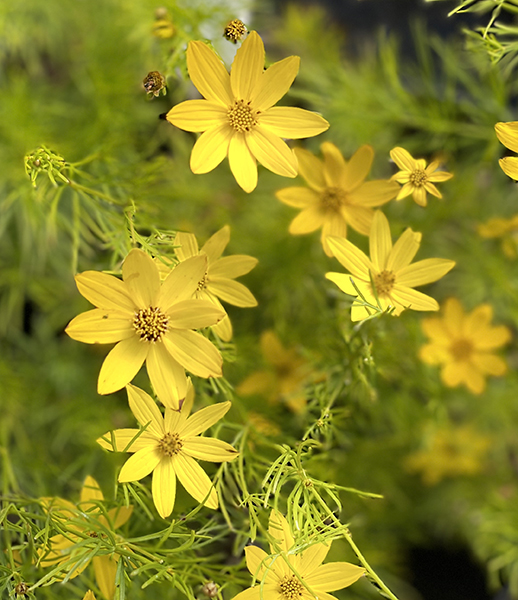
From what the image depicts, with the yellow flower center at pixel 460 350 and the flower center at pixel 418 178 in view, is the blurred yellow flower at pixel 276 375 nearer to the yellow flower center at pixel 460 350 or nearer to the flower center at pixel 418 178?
the yellow flower center at pixel 460 350

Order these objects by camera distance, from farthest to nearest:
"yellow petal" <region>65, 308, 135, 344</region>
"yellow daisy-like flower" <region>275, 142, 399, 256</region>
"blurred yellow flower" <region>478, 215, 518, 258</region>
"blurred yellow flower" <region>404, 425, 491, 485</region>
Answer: "blurred yellow flower" <region>404, 425, 491, 485</region> → "blurred yellow flower" <region>478, 215, 518, 258</region> → "yellow daisy-like flower" <region>275, 142, 399, 256</region> → "yellow petal" <region>65, 308, 135, 344</region>

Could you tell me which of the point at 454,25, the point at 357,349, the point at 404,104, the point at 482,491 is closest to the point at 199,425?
the point at 357,349

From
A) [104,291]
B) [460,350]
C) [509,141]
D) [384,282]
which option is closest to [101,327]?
[104,291]

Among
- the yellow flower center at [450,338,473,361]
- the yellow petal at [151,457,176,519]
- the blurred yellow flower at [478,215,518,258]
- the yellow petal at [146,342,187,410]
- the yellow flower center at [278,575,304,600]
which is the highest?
the blurred yellow flower at [478,215,518,258]

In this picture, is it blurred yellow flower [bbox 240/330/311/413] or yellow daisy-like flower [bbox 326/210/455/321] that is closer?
yellow daisy-like flower [bbox 326/210/455/321]

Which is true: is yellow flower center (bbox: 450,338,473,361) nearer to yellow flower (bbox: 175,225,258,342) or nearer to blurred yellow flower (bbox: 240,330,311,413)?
blurred yellow flower (bbox: 240,330,311,413)

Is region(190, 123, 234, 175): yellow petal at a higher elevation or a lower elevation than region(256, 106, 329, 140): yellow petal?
lower

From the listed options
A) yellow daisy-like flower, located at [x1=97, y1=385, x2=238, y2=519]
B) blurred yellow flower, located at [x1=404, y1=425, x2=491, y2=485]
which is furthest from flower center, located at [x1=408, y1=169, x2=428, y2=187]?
blurred yellow flower, located at [x1=404, y1=425, x2=491, y2=485]

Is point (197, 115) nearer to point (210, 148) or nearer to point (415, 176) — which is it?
point (210, 148)

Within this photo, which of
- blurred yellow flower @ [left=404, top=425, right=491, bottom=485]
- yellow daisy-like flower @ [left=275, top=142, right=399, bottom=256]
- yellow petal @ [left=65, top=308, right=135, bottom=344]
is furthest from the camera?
blurred yellow flower @ [left=404, top=425, right=491, bottom=485]
